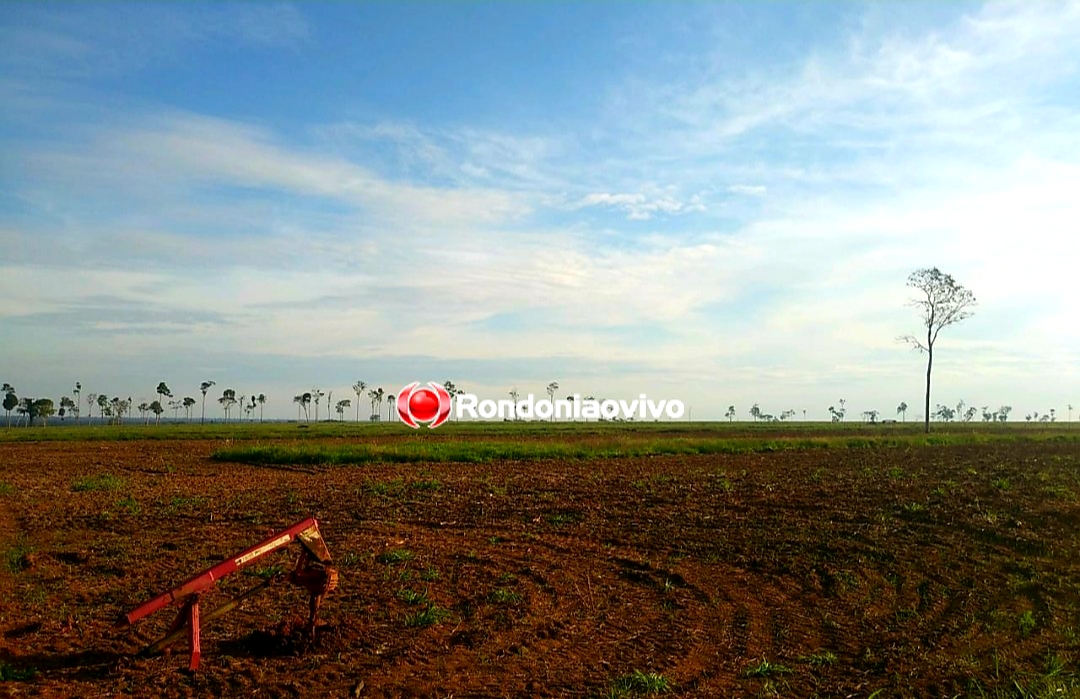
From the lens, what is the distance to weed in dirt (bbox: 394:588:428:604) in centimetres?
903

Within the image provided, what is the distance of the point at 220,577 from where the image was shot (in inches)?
287

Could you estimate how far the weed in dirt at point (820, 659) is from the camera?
23.5 feet

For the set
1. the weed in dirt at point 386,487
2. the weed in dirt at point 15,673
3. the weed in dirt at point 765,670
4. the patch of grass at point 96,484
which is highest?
the weed in dirt at point 386,487

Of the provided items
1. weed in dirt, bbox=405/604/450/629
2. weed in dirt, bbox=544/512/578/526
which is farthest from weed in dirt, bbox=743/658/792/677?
weed in dirt, bbox=544/512/578/526

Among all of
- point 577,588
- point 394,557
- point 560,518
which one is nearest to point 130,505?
point 394,557

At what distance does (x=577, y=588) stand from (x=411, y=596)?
6.67 ft

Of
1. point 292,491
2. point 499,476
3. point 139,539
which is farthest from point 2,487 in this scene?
point 499,476

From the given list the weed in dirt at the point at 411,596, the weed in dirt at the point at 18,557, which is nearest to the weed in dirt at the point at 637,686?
the weed in dirt at the point at 411,596

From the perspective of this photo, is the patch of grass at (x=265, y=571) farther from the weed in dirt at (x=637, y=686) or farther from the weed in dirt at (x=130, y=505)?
the weed in dirt at (x=130, y=505)

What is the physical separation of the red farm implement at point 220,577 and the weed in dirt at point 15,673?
88cm

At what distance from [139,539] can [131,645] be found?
18.1ft

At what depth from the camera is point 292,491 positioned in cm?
1808

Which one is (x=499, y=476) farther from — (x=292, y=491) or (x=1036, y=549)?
(x=1036, y=549)

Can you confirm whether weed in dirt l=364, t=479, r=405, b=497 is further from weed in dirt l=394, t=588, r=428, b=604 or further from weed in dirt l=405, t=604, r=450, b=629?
weed in dirt l=405, t=604, r=450, b=629
